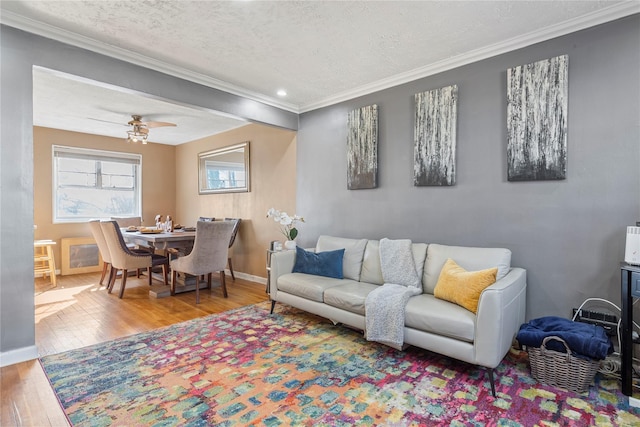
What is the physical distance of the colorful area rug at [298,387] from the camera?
1.85m

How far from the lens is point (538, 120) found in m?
2.68

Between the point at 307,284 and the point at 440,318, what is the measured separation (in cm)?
137

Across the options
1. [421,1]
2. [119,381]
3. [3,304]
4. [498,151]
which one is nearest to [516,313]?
[498,151]

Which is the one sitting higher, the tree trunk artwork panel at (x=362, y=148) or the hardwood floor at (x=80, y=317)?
the tree trunk artwork panel at (x=362, y=148)

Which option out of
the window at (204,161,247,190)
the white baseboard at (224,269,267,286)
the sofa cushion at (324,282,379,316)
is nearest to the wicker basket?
the sofa cushion at (324,282,379,316)

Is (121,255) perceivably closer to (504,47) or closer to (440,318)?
(440,318)

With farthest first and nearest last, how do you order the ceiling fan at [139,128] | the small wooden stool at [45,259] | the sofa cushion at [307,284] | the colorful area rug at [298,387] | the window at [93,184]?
the window at [93,184] < the small wooden stool at [45,259] < the ceiling fan at [139,128] < the sofa cushion at [307,284] < the colorful area rug at [298,387]

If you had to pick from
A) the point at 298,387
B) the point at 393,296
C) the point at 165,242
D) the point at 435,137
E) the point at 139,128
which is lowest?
the point at 298,387

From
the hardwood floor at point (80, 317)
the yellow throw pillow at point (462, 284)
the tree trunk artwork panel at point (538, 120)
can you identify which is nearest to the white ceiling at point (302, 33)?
the tree trunk artwork panel at point (538, 120)

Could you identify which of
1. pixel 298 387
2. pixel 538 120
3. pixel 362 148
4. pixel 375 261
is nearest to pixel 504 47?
pixel 538 120

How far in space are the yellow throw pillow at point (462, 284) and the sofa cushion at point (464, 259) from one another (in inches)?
4.6

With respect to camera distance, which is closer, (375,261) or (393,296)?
(393,296)

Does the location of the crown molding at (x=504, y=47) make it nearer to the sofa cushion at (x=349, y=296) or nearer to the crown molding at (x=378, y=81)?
the crown molding at (x=378, y=81)

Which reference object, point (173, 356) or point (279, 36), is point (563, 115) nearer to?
point (279, 36)
